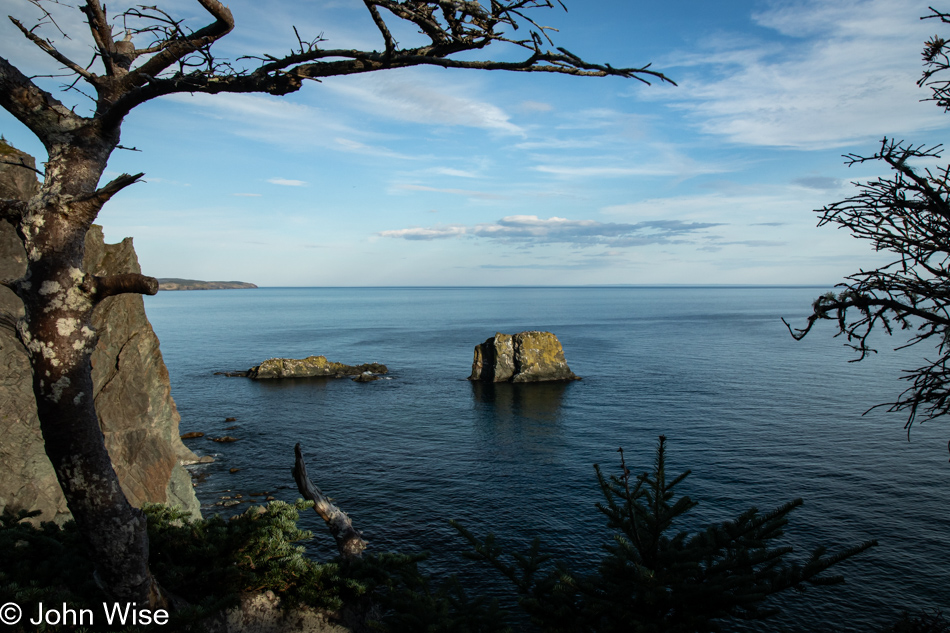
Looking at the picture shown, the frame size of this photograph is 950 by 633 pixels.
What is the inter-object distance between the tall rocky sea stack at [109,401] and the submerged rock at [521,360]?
47313 millimetres

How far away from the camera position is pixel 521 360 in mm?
76062

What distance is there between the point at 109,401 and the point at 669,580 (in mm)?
27288

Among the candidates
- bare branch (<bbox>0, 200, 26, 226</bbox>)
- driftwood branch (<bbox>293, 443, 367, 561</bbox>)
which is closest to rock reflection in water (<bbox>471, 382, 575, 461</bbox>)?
driftwood branch (<bbox>293, 443, 367, 561</bbox>)

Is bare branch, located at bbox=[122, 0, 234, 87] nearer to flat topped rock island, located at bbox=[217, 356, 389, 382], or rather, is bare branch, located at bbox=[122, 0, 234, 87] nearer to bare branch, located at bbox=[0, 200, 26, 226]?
bare branch, located at bbox=[0, 200, 26, 226]

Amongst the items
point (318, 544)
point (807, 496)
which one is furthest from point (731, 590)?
point (807, 496)

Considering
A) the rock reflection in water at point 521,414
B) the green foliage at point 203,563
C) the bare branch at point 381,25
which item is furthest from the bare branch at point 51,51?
the rock reflection in water at point 521,414

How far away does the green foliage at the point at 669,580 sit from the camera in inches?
310

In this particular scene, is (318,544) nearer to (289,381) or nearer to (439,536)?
(439,536)

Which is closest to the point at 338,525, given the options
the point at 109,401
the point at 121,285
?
the point at 121,285

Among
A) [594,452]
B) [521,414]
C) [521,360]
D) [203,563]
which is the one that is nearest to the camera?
[203,563]

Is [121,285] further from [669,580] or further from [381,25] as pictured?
[669,580]

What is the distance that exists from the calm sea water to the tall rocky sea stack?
6.73 m

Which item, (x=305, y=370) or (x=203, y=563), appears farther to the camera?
(x=305, y=370)

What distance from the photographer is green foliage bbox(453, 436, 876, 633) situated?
7.87 metres
